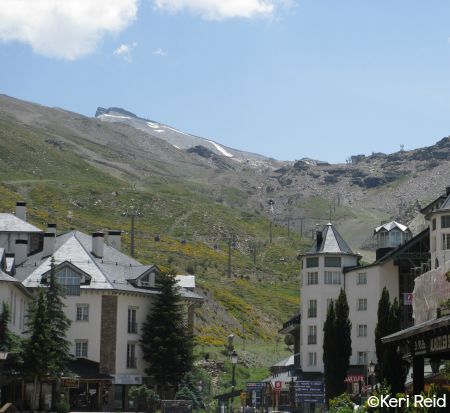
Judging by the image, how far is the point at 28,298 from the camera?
73562 millimetres

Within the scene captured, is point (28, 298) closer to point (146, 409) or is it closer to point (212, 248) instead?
point (146, 409)

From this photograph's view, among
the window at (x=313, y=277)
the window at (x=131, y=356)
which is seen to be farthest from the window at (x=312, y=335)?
the window at (x=131, y=356)

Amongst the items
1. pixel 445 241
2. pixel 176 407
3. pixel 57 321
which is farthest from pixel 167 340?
pixel 176 407

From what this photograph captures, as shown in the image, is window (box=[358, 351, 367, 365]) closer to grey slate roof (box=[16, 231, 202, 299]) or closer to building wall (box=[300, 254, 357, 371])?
building wall (box=[300, 254, 357, 371])

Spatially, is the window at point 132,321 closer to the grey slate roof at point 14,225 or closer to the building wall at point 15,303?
the building wall at point 15,303

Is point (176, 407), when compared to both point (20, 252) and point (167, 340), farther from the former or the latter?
point (20, 252)

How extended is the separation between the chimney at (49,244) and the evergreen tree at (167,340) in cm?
918

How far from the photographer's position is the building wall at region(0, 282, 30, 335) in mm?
66188

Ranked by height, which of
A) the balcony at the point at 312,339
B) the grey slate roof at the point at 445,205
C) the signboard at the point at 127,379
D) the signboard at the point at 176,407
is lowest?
the signboard at the point at 176,407

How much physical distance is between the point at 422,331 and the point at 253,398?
102 feet

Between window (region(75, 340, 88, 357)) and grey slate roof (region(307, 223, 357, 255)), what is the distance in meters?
19.6

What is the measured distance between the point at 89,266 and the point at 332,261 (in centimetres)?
1859

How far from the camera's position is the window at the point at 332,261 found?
270 feet

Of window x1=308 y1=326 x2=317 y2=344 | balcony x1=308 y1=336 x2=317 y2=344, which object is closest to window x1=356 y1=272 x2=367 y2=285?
window x1=308 y1=326 x2=317 y2=344
